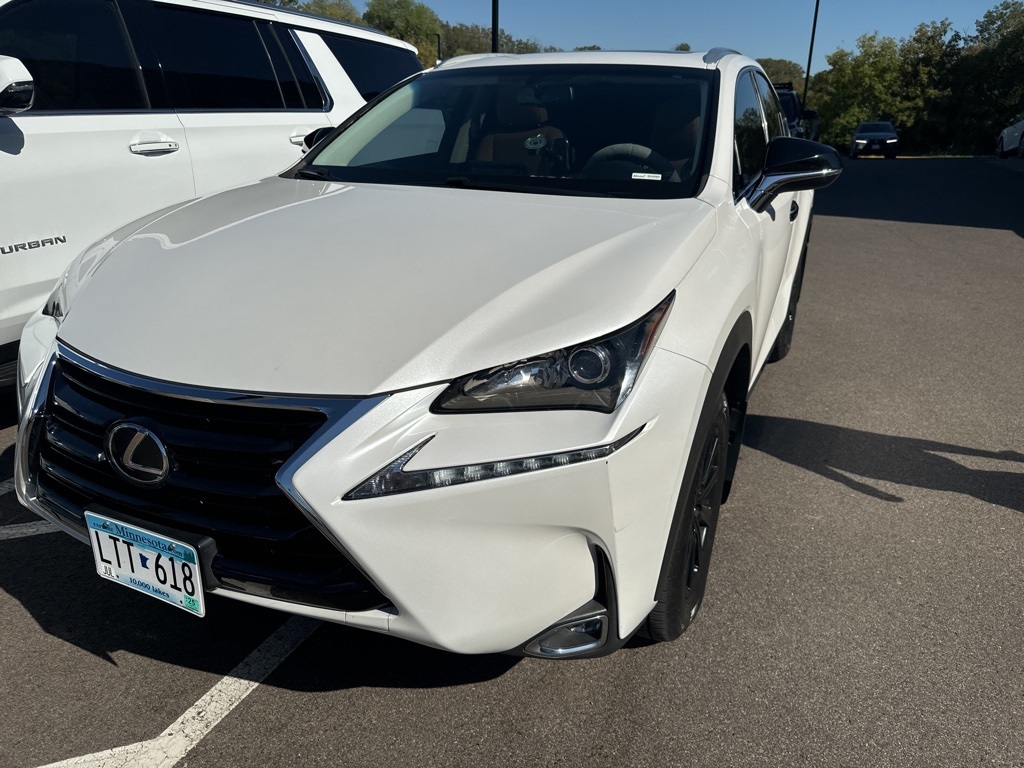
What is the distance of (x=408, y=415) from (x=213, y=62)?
387cm

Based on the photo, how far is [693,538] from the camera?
2.46 meters

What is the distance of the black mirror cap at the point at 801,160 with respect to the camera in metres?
3.03

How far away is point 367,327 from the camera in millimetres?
1996

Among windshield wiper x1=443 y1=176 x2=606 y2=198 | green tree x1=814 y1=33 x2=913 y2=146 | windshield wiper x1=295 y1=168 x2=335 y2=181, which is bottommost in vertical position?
green tree x1=814 y1=33 x2=913 y2=146

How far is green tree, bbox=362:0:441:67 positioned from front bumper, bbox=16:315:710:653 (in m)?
73.1

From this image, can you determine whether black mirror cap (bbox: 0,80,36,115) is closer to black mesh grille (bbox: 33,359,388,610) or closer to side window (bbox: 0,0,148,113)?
side window (bbox: 0,0,148,113)

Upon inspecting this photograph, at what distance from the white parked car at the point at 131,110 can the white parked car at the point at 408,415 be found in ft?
4.13

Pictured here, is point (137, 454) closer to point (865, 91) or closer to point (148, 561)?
point (148, 561)

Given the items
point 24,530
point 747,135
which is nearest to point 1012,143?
point 747,135

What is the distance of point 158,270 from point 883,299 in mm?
6173

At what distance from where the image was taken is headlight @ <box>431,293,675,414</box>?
187 centimetres

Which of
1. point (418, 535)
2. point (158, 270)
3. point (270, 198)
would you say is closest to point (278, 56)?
point (270, 198)

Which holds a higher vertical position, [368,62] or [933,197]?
[368,62]

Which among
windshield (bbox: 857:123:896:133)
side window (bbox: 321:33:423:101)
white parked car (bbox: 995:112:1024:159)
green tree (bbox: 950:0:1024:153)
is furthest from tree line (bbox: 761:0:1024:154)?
side window (bbox: 321:33:423:101)
